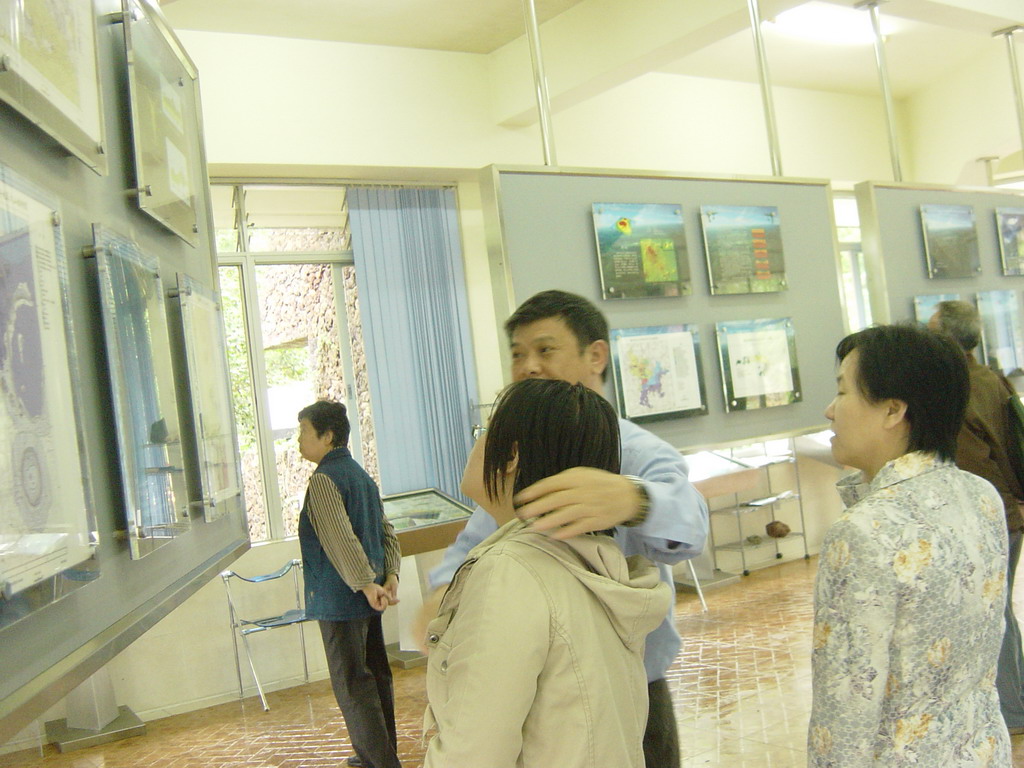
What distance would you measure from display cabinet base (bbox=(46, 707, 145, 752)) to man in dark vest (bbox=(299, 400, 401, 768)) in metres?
2.89

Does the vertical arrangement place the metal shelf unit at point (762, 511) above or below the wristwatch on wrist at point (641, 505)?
below

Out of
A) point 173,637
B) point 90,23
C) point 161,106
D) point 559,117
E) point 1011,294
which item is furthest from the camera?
point 559,117

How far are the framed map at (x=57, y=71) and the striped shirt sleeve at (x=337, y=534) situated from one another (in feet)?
9.48

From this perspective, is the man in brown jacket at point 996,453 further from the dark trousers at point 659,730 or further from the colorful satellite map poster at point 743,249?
the dark trousers at point 659,730

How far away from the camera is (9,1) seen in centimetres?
139

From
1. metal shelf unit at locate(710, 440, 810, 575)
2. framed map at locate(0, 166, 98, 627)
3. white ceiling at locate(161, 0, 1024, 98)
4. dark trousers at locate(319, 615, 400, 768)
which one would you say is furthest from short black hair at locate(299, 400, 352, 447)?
metal shelf unit at locate(710, 440, 810, 575)

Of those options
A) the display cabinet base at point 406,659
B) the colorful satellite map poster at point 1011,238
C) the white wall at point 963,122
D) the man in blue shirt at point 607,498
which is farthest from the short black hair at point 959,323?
the white wall at point 963,122

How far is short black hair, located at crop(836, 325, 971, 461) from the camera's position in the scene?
186cm

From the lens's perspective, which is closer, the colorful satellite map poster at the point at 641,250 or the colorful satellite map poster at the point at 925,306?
the colorful satellite map poster at the point at 641,250

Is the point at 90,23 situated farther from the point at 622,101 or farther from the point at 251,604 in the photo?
the point at 622,101

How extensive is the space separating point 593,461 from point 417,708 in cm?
538

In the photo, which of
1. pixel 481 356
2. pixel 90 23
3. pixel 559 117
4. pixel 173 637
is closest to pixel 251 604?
pixel 173 637

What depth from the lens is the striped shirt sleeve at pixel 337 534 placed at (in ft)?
14.5

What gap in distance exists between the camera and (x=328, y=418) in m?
4.76
